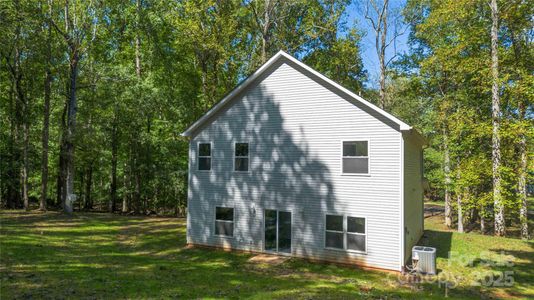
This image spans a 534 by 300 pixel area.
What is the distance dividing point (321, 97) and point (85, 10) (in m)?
19.9

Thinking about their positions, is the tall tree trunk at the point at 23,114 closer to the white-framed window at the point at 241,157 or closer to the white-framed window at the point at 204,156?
the white-framed window at the point at 204,156

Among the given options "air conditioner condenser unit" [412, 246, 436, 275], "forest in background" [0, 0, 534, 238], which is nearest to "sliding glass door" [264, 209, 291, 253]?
"air conditioner condenser unit" [412, 246, 436, 275]

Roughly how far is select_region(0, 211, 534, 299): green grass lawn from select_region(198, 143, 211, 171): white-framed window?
4082 mm

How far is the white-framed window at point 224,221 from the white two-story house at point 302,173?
48mm

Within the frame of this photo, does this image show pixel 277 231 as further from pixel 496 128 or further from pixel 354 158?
pixel 496 128

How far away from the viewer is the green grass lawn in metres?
9.69

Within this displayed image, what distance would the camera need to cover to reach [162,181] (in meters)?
28.3

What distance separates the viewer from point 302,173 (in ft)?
47.1

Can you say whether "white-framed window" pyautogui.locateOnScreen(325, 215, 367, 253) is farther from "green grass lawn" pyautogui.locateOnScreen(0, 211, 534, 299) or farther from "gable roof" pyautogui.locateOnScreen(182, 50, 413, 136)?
"gable roof" pyautogui.locateOnScreen(182, 50, 413, 136)

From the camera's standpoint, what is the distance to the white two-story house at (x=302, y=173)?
502 inches

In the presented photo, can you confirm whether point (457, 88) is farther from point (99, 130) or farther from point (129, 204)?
point (129, 204)

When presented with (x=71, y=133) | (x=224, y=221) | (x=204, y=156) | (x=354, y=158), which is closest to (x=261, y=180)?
(x=224, y=221)

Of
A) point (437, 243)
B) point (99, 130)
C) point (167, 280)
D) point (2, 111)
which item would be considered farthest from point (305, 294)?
point (2, 111)

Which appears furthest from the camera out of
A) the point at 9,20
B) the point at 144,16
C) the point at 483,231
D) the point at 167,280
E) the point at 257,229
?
the point at 144,16
